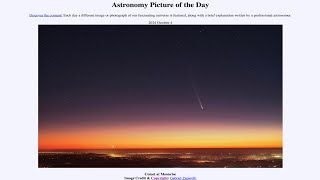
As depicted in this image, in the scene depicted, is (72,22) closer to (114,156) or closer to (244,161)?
(114,156)

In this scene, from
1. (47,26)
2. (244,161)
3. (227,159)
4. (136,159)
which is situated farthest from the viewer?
(244,161)

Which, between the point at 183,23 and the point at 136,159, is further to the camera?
the point at 136,159

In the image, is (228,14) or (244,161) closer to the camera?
(228,14)

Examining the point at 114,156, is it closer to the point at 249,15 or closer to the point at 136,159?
the point at 136,159

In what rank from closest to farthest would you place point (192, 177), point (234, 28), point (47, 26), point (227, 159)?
A: 1. point (192, 177)
2. point (47, 26)
3. point (234, 28)
4. point (227, 159)

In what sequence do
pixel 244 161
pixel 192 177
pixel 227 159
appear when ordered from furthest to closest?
1. pixel 244 161
2. pixel 227 159
3. pixel 192 177

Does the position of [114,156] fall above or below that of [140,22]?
below

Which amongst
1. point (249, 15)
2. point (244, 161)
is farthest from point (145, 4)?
point (244, 161)
